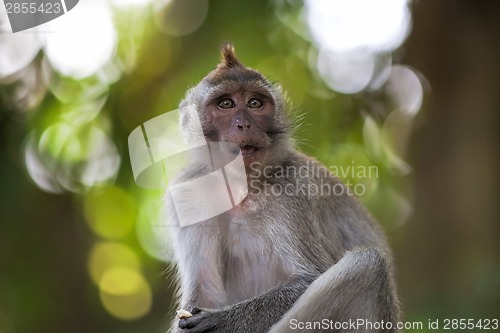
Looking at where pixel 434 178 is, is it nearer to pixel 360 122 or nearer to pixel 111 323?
pixel 360 122

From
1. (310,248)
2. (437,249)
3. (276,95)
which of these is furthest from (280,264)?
(437,249)

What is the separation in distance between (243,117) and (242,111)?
0.11 metres

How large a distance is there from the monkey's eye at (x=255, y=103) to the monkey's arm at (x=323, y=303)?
172 centimetres

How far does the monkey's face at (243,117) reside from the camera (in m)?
6.29

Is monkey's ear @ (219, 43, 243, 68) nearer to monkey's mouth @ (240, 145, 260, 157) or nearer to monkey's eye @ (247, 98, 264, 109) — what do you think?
monkey's eye @ (247, 98, 264, 109)

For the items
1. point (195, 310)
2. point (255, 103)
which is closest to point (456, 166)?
point (255, 103)

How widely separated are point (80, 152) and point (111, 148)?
1.68ft

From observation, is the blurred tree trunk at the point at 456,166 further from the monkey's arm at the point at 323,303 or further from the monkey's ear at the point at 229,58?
the monkey's ear at the point at 229,58

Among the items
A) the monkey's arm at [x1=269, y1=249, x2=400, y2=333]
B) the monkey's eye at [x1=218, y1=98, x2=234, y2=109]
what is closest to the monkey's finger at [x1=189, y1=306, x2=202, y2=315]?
the monkey's arm at [x1=269, y1=249, x2=400, y2=333]

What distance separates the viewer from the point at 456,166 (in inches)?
396

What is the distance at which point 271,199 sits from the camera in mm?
6559

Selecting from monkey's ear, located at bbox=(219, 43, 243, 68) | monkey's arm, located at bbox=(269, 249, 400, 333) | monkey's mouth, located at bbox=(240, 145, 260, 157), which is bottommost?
monkey's arm, located at bbox=(269, 249, 400, 333)

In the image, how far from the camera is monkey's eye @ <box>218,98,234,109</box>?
21.6ft

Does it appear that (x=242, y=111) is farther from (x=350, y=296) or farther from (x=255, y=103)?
(x=350, y=296)
